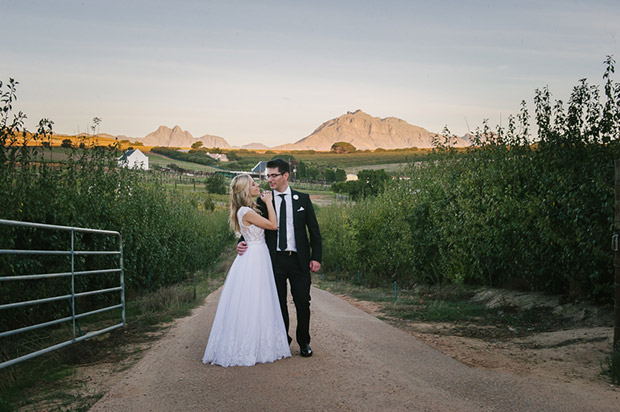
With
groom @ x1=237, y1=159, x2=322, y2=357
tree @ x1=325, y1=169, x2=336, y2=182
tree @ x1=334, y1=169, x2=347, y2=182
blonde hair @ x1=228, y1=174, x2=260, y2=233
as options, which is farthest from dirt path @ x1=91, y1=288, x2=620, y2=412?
tree @ x1=325, y1=169, x2=336, y2=182

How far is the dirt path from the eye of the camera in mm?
4926

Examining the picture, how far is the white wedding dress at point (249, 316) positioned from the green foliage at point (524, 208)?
19.1 ft

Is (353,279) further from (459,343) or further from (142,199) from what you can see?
(459,343)

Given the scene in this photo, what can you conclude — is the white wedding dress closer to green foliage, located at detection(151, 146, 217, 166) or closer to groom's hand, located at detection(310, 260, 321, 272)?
groom's hand, located at detection(310, 260, 321, 272)

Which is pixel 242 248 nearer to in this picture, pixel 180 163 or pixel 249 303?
pixel 249 303

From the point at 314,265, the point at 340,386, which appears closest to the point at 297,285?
the point at 314,265

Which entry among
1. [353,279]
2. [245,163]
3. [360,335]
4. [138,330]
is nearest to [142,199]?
[138,330]

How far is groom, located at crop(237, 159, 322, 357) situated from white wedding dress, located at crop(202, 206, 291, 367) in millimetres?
129

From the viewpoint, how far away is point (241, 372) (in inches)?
233

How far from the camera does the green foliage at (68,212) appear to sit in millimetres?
8906

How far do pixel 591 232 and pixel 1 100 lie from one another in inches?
391

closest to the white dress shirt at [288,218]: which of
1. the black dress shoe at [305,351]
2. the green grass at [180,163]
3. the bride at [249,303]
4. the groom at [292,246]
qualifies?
the groom at [292,246]

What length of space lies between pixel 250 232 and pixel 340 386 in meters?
2.28

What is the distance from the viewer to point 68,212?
11.5 m
